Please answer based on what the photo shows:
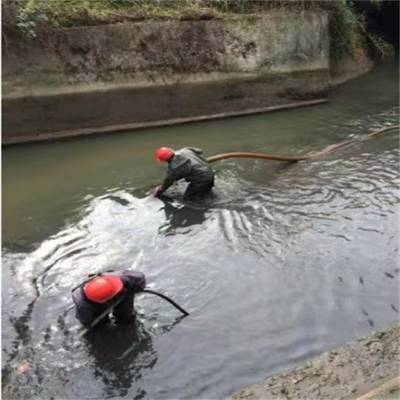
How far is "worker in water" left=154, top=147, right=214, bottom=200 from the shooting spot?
8.48m

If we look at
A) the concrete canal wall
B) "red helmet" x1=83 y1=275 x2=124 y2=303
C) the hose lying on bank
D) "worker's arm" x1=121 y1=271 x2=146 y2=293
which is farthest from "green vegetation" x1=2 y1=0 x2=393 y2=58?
"red helmet" x1=83 y1=275 x2=124 y2=303

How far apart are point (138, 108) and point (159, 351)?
8.17 meters

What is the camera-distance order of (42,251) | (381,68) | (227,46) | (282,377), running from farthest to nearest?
(381,68) < (227,46) < (42,251) < (282,377)

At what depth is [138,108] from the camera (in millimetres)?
12781

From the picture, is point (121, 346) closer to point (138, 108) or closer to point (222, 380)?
point (222, 380)

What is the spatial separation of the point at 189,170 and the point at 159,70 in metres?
5.44

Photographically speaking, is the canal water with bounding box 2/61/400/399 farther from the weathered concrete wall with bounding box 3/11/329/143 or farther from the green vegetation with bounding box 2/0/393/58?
the green vegetation with bounding box 2/0/393/58

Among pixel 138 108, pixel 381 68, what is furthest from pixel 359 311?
pixel 381 68

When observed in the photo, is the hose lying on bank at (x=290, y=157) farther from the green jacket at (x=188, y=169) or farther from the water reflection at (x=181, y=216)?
the water reflection at (x=181, y=216)

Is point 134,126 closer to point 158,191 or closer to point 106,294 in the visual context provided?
point 158,191

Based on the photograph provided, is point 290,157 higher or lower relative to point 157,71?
lower

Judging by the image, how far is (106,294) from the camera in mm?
5207

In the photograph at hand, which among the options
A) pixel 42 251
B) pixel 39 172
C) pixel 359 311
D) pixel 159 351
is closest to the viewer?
pixel 159 351

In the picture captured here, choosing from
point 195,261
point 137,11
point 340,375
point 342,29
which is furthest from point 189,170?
point 342,29
